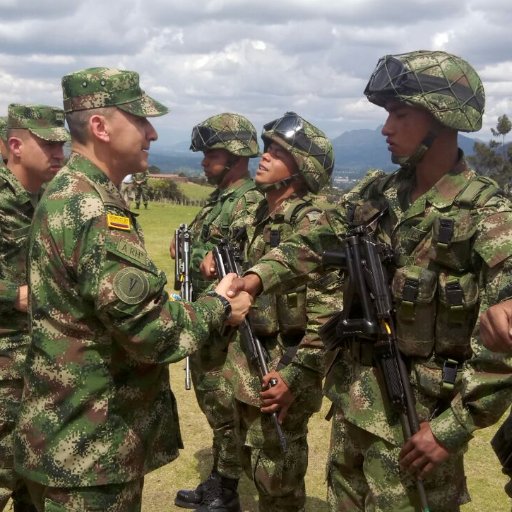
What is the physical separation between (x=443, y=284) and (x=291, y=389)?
1.41 meters

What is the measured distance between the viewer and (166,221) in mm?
29375

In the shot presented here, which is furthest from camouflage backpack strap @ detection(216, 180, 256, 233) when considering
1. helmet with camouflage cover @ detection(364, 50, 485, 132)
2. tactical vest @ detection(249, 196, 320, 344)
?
helmet with camouflage cover @ detection(364, 50, 485, 132)

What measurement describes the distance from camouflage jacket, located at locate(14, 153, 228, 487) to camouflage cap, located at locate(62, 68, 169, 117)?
271 millimetres

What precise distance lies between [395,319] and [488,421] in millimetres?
702

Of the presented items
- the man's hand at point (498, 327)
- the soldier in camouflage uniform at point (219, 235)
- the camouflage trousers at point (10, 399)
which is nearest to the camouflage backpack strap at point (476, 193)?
the man's hand at point (498, 327)

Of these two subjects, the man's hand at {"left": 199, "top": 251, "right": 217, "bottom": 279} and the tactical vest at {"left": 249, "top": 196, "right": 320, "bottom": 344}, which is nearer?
the tactical vest at {"left": 249, "top": 196, "right": 320, "bottom": 344}

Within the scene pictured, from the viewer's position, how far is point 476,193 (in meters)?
3.06

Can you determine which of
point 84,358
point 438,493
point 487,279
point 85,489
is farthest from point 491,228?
point 85,489

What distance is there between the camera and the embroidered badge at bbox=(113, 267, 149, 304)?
8.31 feet

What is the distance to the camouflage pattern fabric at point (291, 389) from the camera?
4.05 metres

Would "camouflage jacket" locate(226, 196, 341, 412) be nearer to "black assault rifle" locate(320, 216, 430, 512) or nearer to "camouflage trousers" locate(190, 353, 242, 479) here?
"black assault rifle" locate(320, 216, 430, 512)

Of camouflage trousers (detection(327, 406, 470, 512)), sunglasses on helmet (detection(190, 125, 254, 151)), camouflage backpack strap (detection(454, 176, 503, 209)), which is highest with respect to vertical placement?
sunglasses on helmet (detection(190, 125, 254, 151))

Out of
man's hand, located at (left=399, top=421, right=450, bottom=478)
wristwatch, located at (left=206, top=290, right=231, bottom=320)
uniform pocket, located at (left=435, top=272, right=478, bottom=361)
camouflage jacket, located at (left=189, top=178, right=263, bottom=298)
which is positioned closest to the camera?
man's hand, located at (left=399, top=421, right=450, bottom=478)

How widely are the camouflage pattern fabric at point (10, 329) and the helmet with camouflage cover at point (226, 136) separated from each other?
7.35ft
